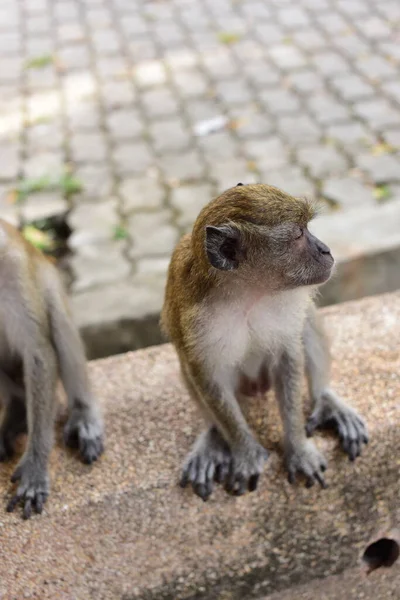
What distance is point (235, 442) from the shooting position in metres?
2.62

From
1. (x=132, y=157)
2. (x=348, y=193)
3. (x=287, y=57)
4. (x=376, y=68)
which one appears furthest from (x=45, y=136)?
(x=376, y=68)

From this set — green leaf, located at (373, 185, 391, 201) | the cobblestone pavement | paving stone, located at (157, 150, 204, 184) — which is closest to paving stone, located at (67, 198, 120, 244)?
the cobblestone pavement

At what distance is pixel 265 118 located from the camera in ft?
21.3

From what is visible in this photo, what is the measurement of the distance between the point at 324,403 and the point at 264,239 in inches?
36.4

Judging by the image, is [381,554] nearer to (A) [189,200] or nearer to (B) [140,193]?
(A) [189,200]

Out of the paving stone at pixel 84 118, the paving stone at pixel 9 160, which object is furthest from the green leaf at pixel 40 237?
the paving stone at pixel 84 118

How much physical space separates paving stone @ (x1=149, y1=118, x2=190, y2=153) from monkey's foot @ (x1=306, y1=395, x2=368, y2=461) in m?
3.89

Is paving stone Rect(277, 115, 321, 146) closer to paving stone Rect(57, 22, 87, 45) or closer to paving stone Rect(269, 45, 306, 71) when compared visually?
paving stone Rect(269, 45, 306, 71)

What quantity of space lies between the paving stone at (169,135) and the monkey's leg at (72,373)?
3510mm

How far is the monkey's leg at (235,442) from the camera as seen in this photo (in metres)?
2.55

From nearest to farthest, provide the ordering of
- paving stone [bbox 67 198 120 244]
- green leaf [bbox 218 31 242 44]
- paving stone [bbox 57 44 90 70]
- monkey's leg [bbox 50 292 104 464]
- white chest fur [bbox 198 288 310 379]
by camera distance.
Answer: white chest fur [bbox 198 288 310 379] < monkey's leg [bbox 50 292 104 464] < paving stone [bbox 67 198 120 244] < paving stone [bbox 57 44 90 70] < green leaf [bbox 218 31 242 44]

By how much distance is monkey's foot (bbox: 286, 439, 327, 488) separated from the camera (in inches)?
104

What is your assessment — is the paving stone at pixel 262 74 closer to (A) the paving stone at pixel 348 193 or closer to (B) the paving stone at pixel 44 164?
(A) the paving stone at pixel 348 193

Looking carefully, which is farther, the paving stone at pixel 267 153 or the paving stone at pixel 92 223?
the paving stone at pixel 267 153
